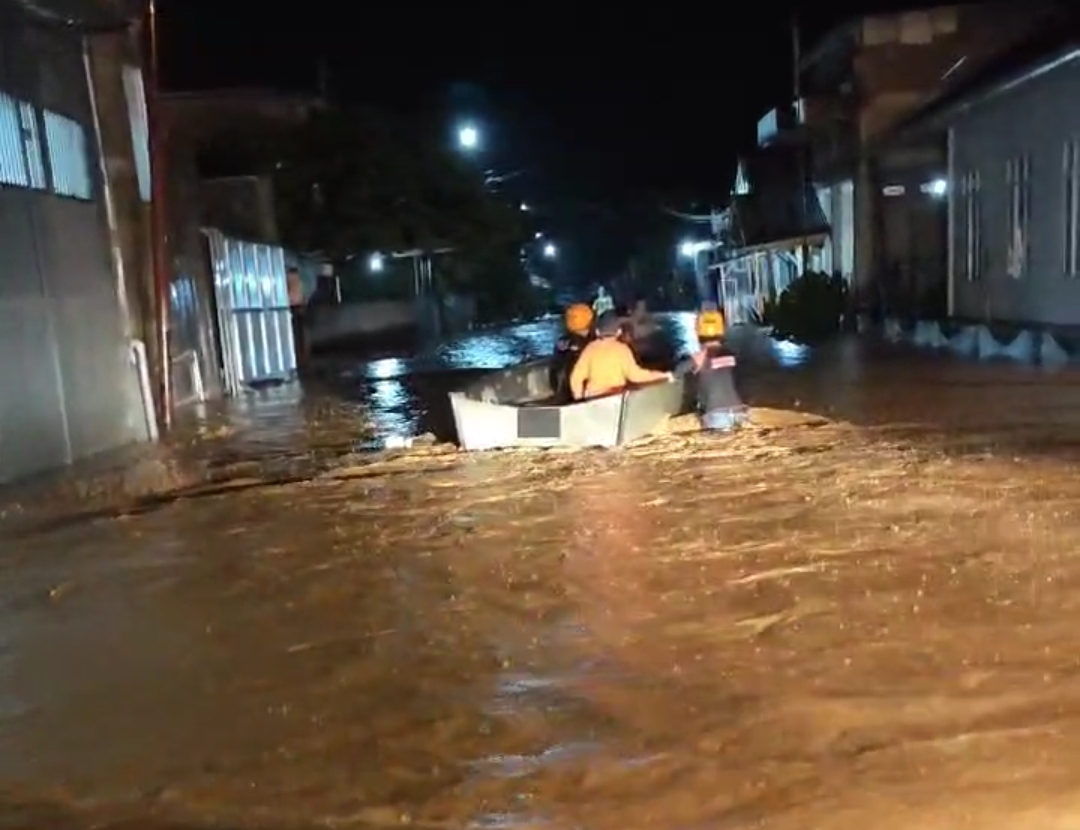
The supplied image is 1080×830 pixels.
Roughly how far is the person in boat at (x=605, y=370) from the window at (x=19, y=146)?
20.7 feet

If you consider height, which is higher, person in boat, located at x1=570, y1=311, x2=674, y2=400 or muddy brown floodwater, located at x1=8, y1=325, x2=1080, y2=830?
person in boat, located at x1=570, y1=311, x2=674, y2=400

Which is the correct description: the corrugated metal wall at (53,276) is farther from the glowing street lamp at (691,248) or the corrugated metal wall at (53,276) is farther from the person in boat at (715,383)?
the glowing street lamp at (691,248)

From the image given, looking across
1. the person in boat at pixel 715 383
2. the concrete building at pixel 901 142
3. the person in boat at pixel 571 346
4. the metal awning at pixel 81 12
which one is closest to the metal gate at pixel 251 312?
the metal awning at pixel 81 12

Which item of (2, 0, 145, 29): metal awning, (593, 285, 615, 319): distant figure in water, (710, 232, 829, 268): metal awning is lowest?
(593, 285, 615, 319): distant figure in water

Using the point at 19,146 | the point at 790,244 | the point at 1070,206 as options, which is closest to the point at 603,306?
the point at 1070,206

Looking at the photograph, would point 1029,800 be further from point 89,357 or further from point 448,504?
point 89,357

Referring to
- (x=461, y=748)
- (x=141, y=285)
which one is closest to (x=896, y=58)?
(x=141, y=285)

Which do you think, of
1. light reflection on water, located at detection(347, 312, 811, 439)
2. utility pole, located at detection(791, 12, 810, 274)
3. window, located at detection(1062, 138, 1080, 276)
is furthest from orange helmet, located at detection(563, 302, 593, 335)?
utility pole, located at detection(791, 12, 810, 274)

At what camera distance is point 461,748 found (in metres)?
5.86

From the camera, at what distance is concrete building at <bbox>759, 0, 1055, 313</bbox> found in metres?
A: 31.7

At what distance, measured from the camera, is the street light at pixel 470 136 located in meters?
61.0

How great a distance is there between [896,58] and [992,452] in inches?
916

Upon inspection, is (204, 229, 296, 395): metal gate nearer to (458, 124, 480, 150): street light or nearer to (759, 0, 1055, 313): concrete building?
(759, 0, 1055, 313): concrete building

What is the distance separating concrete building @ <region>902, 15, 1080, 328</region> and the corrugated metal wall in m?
13.3
